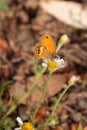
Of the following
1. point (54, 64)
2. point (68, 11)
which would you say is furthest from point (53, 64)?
point (68, 11)

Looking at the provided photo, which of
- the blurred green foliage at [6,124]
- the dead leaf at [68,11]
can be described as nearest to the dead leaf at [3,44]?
the dead leaf at [68,11]

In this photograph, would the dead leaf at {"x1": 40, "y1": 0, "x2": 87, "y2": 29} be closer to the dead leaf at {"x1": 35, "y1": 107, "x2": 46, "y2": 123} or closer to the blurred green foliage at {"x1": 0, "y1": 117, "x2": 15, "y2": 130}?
the dead leaf at {"x1": 35, "y1": 107, "x2": 46, "y2": 123}

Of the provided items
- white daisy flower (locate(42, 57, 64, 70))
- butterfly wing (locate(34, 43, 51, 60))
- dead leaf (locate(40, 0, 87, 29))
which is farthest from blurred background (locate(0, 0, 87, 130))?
butterfly wing (locate(34, 43, 51, 60))

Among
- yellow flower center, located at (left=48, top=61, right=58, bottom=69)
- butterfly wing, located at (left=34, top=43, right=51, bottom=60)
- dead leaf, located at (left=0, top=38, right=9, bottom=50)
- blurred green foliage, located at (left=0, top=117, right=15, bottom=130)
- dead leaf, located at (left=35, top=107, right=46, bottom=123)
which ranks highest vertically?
butterfly wing, located at (left=34, top=43, right=51, bottom=60)

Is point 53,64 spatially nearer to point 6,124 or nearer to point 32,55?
point 6,124

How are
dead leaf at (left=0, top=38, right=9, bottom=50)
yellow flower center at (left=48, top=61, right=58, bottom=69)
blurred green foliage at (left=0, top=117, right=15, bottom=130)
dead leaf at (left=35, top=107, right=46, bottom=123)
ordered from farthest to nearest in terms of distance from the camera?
dead leaf at (left=0, top=38, right=9, bottom=50), dead leaf at (left=35, top=107, right=46, bottom=123), blurred green foliage at (left=0, top=117, right=15, bottom=130), yellow flower center at (left=48, top=61, right=58, bottom=69)

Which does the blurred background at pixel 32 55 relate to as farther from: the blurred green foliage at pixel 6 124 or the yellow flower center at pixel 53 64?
the yellow flower center at pixel 53 64

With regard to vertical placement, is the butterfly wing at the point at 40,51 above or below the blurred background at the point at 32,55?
above
